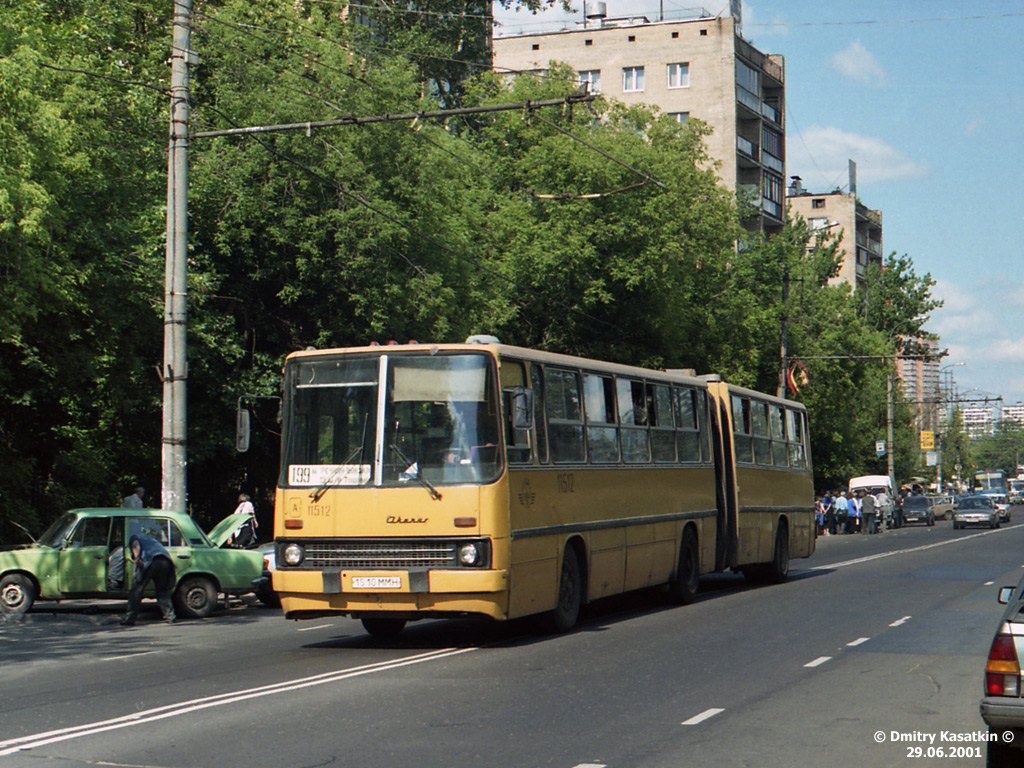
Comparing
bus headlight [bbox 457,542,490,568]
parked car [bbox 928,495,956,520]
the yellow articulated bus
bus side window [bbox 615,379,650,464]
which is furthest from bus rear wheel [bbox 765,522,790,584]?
parked car [bbox 928,495,956,520]

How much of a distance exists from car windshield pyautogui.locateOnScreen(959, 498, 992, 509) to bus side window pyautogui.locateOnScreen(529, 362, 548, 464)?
5022cm

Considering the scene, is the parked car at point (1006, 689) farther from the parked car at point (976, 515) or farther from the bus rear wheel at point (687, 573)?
the parked car at point (976, 515)

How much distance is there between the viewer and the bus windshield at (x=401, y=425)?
1345 cm

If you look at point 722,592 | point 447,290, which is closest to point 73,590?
point 722,592

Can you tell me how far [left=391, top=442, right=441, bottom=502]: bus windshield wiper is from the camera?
13.3 meters

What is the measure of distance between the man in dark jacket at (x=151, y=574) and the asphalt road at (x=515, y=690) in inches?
11.8

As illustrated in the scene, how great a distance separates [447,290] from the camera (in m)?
32.2

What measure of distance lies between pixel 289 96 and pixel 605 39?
44.8 metres

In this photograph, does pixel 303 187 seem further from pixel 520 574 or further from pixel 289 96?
pixel 520 574

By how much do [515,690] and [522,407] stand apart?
3.59m

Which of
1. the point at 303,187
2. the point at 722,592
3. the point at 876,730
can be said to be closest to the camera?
the point at 876,730

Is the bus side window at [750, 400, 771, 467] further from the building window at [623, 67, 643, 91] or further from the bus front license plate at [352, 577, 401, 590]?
the building window at [623, 67, 643, 91]

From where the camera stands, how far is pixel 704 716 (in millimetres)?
9289

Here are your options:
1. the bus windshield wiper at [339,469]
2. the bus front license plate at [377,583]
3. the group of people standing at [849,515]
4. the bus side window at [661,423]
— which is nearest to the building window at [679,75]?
the group of people standing at [849,515]
